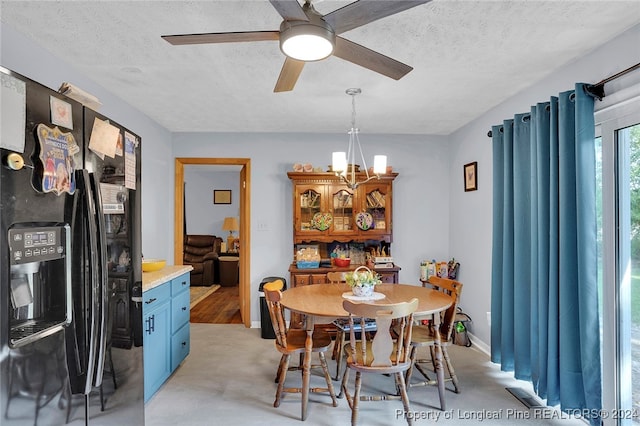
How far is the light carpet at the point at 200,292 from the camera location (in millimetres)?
5907

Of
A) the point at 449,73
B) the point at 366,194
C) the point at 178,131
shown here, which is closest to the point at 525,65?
the point at 449,73

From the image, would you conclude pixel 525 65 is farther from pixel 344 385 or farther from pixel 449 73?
pixel 344 385

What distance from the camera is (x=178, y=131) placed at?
450 cm

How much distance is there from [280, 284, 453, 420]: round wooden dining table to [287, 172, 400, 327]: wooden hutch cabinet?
1.14m

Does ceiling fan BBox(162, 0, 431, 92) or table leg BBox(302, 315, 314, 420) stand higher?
ceiling fan BBox(162, 0, 431, 92)

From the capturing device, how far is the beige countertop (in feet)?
8.43

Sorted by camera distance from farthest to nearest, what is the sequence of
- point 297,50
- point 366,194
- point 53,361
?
1. point 366,194
2. point 297,50
3. point 53,361

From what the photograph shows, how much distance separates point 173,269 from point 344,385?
174 centimetres

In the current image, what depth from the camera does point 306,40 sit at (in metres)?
1.56

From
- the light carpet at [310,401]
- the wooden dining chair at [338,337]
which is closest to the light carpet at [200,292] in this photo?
the light carpet at [310,401]

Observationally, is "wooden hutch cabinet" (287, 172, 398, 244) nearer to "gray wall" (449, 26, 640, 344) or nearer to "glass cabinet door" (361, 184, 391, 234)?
"glass cabinet door" (361, 184, 391, 234)

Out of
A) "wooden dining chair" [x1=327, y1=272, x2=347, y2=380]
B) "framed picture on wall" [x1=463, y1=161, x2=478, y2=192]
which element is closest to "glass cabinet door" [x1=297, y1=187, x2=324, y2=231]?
"wooden dining chair" [x1=327, y1=272, x2=347, y2=380]

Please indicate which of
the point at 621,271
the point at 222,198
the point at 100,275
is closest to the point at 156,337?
Answer: the point at 100,275

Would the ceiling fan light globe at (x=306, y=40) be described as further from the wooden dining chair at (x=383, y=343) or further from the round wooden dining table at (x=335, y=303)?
the round wooden dining table at (x=335, y=303)
